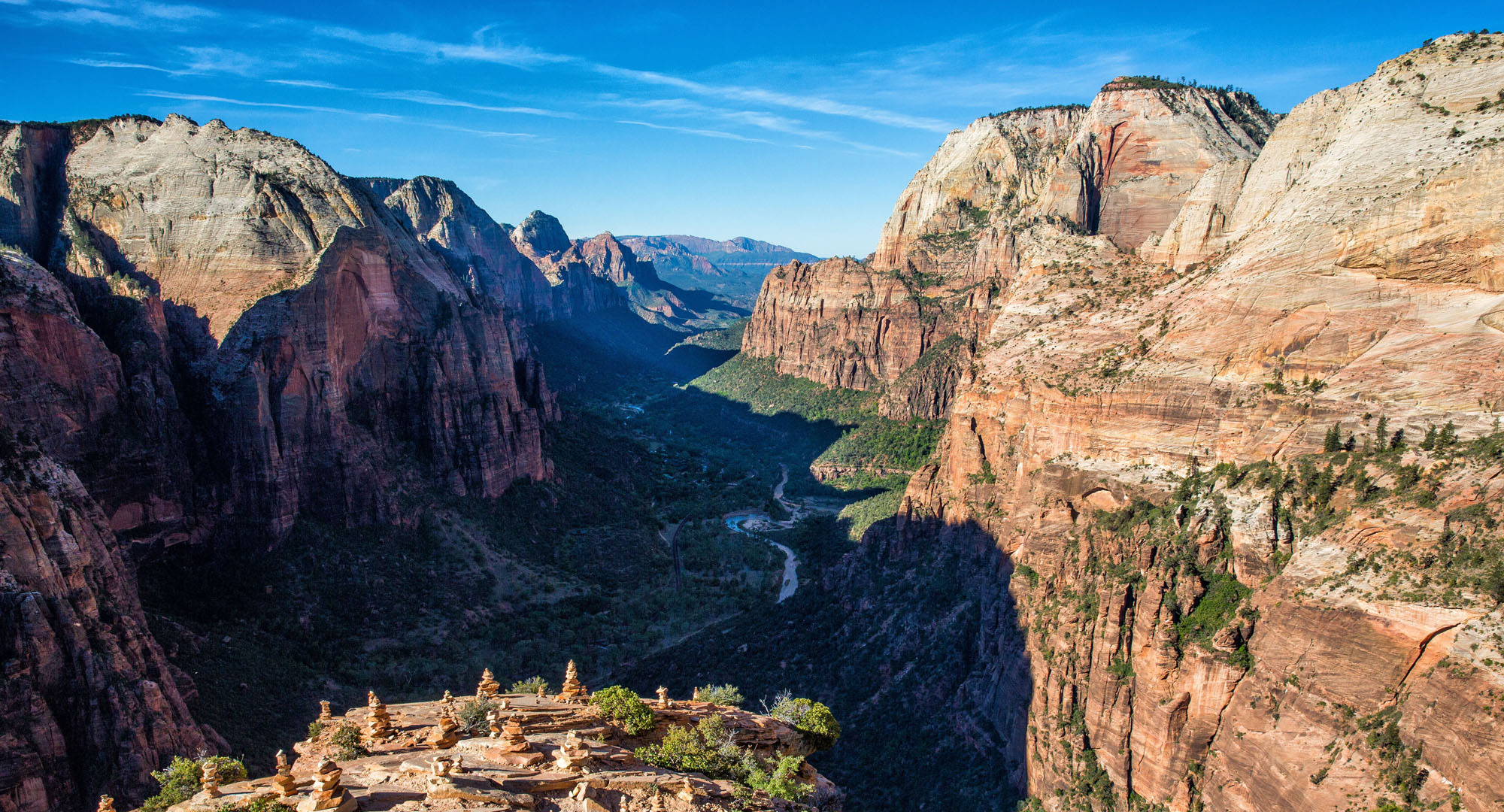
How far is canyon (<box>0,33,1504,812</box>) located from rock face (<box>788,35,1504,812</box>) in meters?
0.19

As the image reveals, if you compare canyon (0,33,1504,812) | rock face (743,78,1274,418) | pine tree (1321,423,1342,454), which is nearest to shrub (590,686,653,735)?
canyon (0,33,1504,812)

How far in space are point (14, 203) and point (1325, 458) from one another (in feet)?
308

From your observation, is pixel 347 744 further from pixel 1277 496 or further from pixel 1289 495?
pixel 1289 495

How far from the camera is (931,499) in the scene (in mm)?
68812

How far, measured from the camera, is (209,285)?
6775 centimetres

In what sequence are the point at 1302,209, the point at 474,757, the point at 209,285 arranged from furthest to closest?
the point at 209,285
the point at 1302,209
the point at 474,757

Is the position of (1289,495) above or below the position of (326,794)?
above

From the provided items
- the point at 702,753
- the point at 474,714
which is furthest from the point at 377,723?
the point at 702,753

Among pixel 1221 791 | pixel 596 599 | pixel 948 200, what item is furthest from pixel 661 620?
pixel 948 200

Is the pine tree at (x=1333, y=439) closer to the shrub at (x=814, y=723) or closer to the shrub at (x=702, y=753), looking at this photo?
the shrub at (x=814, y=723)

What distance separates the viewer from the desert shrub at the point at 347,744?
26844 mm

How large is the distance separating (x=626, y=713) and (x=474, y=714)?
547 cm

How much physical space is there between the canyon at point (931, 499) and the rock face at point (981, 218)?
795mm

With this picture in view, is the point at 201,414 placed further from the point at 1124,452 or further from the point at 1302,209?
the point at 1302,209
